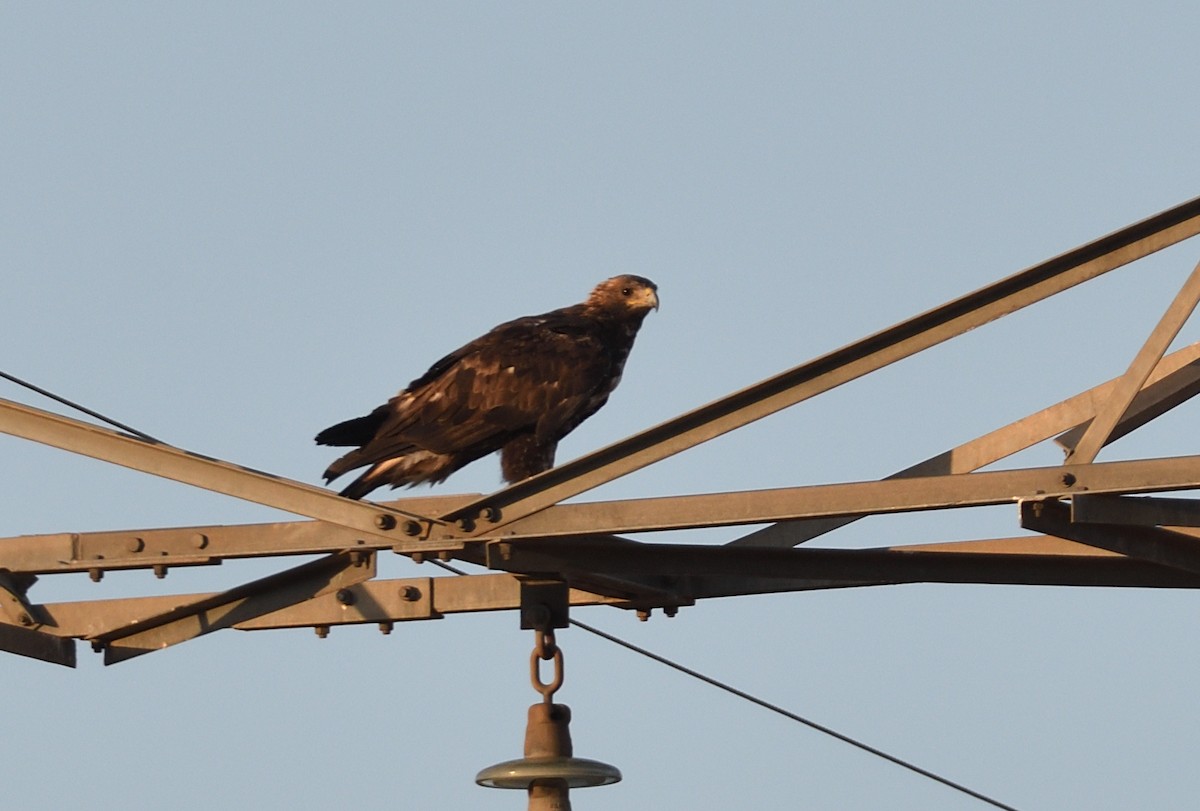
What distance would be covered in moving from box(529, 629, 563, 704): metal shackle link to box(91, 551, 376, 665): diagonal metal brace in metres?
0.55

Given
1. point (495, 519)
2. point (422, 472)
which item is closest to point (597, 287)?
point (422, 472)

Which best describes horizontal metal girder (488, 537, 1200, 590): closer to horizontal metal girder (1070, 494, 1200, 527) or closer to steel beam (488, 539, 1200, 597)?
steel beam (488, 539, 1200, 597)

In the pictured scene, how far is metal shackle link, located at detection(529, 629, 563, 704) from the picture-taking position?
5.73m

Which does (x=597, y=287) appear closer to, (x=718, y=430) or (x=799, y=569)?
(x=799, y=569)

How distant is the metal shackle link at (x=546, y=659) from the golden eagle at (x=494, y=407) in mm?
2581

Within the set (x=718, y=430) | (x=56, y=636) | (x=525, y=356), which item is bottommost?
(x=56, y=636)

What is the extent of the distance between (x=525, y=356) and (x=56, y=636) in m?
3.36

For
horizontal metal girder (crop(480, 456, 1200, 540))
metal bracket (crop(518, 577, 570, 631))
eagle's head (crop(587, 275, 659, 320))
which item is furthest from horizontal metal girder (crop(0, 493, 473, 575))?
eagle's head (crop(587, 275, 659, 320))

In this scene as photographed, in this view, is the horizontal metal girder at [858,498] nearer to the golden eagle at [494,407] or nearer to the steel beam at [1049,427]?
the steel beam at [1049,427]

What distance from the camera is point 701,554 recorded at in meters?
6.05

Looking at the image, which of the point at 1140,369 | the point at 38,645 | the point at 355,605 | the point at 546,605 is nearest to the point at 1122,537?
the point at 1140,369

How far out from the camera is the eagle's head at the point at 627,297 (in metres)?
10.6

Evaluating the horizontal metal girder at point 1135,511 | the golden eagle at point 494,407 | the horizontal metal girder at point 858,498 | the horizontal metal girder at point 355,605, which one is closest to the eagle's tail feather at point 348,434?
the golden eagle at point 494,407

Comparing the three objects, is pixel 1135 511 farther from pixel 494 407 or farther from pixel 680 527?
pixel 494 407
